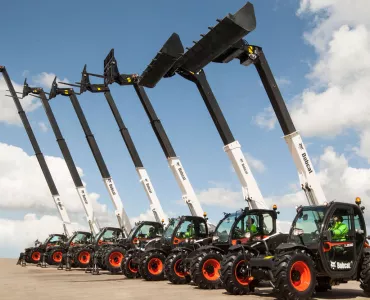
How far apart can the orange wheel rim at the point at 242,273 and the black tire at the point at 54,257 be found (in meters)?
19.3

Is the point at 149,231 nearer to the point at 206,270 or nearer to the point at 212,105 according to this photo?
the point at 212,105

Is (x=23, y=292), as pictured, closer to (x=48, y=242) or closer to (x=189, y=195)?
(x=189, y=195)

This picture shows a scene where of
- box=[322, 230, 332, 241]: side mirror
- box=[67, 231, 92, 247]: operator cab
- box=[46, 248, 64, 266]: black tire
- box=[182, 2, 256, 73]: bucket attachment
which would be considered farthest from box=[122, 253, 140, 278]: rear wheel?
box=[46, 248, 64, 266]: black tire

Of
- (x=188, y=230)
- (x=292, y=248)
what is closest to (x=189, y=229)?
(x=188, y=230)

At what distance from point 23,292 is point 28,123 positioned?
27774mm

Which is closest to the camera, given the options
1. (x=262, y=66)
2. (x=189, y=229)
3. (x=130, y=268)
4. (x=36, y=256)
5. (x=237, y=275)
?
(x=237, y=275)

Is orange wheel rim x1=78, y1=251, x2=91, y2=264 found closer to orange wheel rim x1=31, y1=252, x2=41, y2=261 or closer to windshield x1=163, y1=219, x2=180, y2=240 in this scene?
orange wheel rim x1=31, y1=252, x2=41, y2=261

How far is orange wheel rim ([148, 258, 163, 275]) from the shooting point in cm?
1639

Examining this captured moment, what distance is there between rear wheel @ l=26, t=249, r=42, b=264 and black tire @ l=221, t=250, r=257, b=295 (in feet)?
72.9

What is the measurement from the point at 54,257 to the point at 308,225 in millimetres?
21070

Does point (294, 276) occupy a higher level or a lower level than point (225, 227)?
lower

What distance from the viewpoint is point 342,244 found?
36.9 feet

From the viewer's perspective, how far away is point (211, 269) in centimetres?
1346

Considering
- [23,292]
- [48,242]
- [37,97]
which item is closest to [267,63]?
[23,292]
